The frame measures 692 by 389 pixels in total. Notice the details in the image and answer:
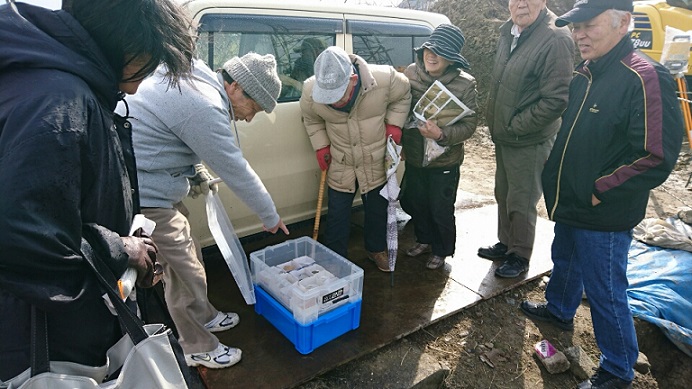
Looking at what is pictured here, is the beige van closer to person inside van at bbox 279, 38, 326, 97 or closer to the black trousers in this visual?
person inside van at bbox 279, 38, 326, 97

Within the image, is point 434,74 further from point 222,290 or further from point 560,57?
point 222,290

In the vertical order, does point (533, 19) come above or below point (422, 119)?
above

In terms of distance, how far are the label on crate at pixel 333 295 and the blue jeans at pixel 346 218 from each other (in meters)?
0.75

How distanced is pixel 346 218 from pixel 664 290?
2.44 meters

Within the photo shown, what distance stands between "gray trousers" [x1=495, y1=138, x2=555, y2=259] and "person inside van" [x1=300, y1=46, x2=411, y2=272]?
0.91m

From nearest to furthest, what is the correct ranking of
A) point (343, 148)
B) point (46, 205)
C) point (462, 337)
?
point (46, 205) → point (462, 337) → point (343, 148)

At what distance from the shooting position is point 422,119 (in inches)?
113

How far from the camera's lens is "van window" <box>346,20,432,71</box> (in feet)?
10.6

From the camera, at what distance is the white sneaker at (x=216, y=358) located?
7.23ft

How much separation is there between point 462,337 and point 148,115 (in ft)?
7.35

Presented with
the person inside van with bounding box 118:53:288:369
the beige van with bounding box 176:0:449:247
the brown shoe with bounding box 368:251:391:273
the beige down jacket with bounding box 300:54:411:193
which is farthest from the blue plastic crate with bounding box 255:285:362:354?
the beige down jacket with bounding box 300:54:411:193

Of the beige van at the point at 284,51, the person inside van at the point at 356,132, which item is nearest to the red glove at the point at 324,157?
the person inside van at the point at 356,132

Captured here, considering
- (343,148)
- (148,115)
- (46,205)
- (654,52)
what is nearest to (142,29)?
(46,205)

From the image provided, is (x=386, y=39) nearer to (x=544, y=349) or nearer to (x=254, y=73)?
(x=254, y=73)
